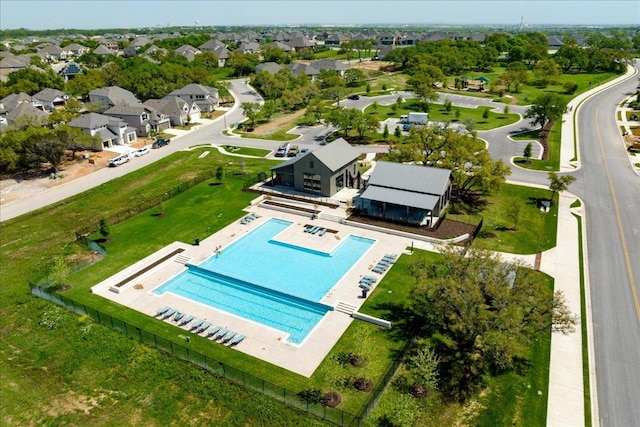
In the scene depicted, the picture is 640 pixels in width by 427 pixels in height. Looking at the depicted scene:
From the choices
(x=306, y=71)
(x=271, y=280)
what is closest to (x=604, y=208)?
(x=271, y=280)

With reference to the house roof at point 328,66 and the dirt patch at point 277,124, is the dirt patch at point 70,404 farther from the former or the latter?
the house roof at point 328,66

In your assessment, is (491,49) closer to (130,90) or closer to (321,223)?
(130,90)

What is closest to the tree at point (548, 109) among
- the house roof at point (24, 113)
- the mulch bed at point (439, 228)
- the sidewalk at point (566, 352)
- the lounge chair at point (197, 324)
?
the sidewalk at point (566, 352)

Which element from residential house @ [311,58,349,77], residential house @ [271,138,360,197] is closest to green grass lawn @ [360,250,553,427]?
residential house @ [271,138,360,197]

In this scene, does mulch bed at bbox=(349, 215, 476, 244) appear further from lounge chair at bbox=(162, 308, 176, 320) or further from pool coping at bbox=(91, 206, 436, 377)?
lounge chair at bbox=(162, 308, 176, 320)

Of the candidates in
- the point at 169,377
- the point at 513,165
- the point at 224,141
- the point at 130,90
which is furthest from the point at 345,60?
the point at 169,377
